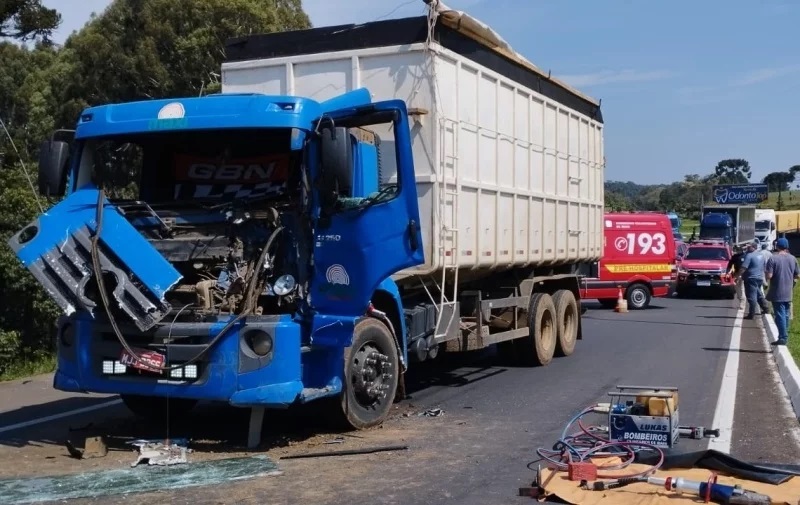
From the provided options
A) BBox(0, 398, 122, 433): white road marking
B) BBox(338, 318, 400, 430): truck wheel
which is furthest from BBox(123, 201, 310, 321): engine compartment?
BBox(0, 398, 122, 433): white road marking

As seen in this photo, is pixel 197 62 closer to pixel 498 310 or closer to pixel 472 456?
pixel 498 310

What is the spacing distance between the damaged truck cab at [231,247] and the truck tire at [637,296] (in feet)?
54.3

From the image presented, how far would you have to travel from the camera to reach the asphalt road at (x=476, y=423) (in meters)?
6.27

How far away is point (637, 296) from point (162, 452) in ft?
60.9

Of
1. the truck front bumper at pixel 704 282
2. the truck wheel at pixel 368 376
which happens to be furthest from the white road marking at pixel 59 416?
the truck front bumper at pixel 704 282

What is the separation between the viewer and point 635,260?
23.4 meters

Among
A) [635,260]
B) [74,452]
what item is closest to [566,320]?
[74,452]

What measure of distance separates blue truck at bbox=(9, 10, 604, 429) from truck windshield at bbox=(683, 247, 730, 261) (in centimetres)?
2104

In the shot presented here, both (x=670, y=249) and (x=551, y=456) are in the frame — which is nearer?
(x=551, y=456)

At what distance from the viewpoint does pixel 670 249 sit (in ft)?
78.1

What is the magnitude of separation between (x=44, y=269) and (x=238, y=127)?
72.2 inches

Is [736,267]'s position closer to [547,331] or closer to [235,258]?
[547,331]

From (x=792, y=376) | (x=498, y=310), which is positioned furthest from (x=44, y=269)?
(x=792, y=376)

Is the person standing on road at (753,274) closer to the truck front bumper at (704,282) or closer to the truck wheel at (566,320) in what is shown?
the truck wheel at (566,320)
